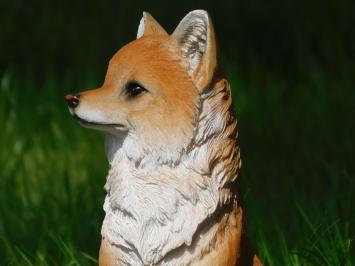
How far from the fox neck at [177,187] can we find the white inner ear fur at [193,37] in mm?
98

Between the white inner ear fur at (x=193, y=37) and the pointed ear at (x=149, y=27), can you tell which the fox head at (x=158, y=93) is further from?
the pointed ear at (x=149, y=27)

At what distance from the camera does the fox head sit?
8.32 ft

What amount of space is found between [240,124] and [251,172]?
528 millimetres

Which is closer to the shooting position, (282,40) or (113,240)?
(113,240)

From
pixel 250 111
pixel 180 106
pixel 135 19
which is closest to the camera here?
pixel 180 106

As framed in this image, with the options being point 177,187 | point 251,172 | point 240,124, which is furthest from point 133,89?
point 240,124

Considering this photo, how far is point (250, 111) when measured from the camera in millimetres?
5020

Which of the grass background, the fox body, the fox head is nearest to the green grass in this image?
the grass background

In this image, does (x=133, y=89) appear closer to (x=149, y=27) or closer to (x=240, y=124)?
(x=149, y=27)

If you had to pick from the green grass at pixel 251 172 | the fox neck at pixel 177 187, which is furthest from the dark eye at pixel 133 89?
the green grass at pixel 251 172

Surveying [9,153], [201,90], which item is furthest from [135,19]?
[201,90]

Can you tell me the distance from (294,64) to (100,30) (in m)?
1.29

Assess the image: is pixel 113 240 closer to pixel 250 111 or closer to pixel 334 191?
pixel 334 191

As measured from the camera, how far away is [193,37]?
2600 mm
